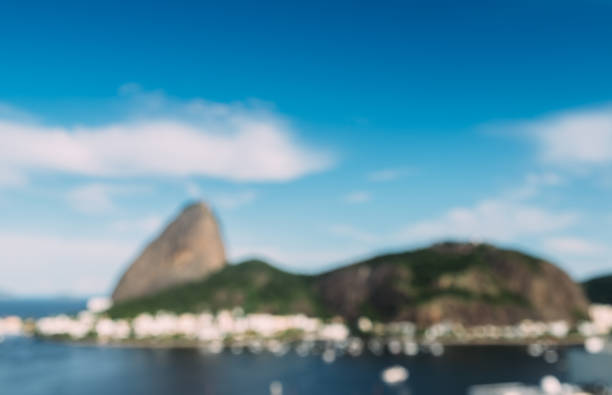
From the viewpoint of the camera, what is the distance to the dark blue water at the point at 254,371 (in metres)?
98.7

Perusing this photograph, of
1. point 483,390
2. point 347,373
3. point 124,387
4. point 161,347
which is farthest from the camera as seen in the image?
point 161,347

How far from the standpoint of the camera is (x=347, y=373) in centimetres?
11488

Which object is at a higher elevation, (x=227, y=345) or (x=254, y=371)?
(x=227, y=345)

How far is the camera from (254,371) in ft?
384

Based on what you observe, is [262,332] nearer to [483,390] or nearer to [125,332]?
[125,332]

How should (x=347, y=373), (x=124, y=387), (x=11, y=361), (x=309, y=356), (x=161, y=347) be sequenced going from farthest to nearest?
(x=161, y=347) < (x=309, y=356) < (x=11, y=361) < (x=347, y=373) < (x=124, y=387)

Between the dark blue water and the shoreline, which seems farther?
the shoreline

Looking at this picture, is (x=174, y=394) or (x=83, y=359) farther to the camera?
(x=83, y=359)

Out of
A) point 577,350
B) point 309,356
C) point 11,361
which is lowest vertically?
point 577,350

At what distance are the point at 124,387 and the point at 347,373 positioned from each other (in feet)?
154

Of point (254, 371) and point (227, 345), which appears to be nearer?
point (254, 371)

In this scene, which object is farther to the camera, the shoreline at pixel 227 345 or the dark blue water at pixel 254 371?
the shoreline at pixel 227 345

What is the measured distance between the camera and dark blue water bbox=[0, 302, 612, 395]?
324ft

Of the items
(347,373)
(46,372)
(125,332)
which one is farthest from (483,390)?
(125,332)
